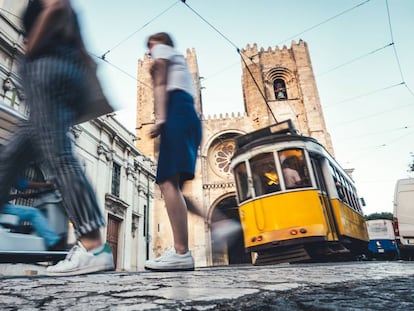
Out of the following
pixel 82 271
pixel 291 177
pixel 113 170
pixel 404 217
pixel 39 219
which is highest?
pixel 113 170

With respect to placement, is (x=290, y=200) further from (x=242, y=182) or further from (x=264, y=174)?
(x=242, y=182)

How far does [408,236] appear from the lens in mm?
8844

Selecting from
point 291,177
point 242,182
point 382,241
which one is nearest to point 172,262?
point 291,177

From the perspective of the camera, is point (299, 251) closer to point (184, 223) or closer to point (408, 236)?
point (184, 223)

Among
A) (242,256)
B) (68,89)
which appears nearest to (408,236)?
(68,89)

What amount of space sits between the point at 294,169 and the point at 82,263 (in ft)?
17.9

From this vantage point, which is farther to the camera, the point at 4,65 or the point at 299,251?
the point at 4,65

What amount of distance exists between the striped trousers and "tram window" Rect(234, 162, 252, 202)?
5403 mm

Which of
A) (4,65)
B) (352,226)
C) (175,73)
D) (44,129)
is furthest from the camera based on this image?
(4,65)

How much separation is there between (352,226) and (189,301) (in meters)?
7.36

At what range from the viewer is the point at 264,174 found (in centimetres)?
684

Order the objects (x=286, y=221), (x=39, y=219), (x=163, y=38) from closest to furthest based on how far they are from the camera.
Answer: (x=163, y=38) < (x=39, y=219) < (x=286, y=221)

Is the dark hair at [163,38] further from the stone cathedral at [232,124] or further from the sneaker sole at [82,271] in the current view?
the stone cathedral at [232,124]

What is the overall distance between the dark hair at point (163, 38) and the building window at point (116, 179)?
12793 mm
